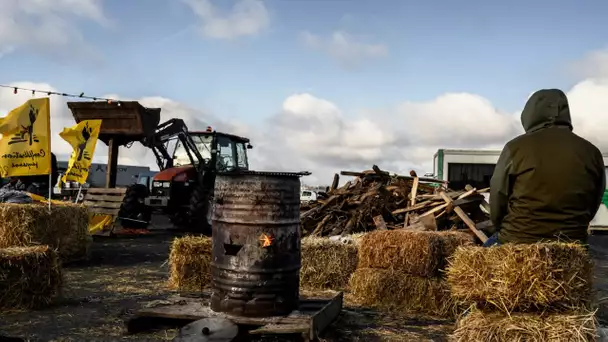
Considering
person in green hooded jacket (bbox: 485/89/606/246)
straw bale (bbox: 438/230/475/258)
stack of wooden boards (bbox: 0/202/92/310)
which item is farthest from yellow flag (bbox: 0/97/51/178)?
person in green hooded jacket (bbox: 485/89/606/246)

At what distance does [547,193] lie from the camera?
3713mm

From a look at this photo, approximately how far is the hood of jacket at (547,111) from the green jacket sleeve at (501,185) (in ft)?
1.00

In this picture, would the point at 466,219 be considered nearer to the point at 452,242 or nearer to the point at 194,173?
the point at 452,242

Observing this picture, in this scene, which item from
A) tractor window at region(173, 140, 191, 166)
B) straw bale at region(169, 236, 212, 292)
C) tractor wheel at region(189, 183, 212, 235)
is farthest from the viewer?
tractor window at region(173, 140, 191, 166)

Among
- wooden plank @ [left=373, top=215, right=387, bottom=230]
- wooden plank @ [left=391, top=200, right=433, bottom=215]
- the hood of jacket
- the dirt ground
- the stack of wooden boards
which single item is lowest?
the dirt ground

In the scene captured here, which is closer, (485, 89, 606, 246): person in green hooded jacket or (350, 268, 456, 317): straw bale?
(485, 89, 606, 246): person in green hooded jacket

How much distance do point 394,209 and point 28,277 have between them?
749 cm

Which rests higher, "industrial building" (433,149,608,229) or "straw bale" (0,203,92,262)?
"industrial building" (433,149,608,229)

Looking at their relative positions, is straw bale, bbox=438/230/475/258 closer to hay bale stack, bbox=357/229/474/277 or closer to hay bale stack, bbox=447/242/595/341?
hay bale stack, bbox=357/229/474/277

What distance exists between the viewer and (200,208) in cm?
1467

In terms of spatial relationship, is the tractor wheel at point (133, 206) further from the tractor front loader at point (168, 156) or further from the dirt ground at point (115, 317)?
the dirt ground at point (115, 317)

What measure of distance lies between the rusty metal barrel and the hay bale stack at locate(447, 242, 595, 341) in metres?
2.03

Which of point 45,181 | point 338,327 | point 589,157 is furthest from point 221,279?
point 45,181

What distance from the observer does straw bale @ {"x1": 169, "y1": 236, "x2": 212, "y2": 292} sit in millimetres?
7250
